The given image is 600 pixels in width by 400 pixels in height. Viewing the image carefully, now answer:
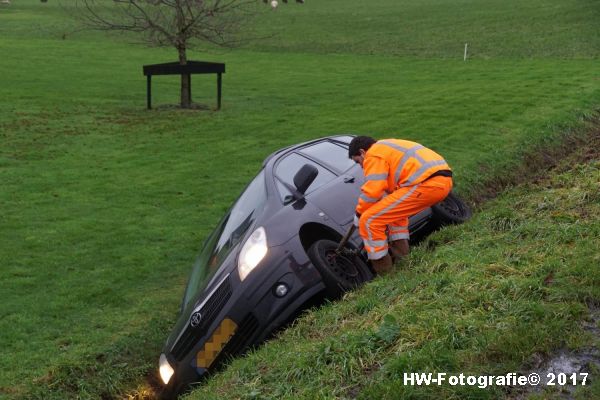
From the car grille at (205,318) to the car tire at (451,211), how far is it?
108 inches

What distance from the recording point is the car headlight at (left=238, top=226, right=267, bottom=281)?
5.57m

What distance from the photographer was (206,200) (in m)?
12.0

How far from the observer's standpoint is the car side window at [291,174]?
661cm

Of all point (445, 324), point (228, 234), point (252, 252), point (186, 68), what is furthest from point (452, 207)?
point (186, 68)

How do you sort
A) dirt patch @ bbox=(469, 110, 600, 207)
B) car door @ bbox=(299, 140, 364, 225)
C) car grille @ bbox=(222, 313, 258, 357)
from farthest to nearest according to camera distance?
dirt patch @ bbox=(469, 110, 600, 207) → car door @ bbox=(299, 140, 364, 225) → car grille @ bbox=(222, 313, 258, 357)

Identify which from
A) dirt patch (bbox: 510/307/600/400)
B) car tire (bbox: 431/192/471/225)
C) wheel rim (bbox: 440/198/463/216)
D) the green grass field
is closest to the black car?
the green grass field

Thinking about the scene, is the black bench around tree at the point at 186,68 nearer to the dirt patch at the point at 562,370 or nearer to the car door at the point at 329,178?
the car door at the point at 329,178

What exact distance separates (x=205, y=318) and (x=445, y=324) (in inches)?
77.0

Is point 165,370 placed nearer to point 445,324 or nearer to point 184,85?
point 445,324

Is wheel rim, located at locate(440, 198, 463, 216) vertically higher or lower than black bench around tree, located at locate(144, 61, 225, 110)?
lower

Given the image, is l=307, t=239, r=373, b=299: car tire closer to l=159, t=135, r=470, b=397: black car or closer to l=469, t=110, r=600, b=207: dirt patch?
l=159, t=135, r=470, b=397: black car

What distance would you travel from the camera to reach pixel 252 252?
566 cm

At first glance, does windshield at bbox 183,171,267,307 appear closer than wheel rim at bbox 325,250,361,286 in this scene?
No

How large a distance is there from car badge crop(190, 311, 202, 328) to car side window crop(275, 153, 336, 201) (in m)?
1.29
